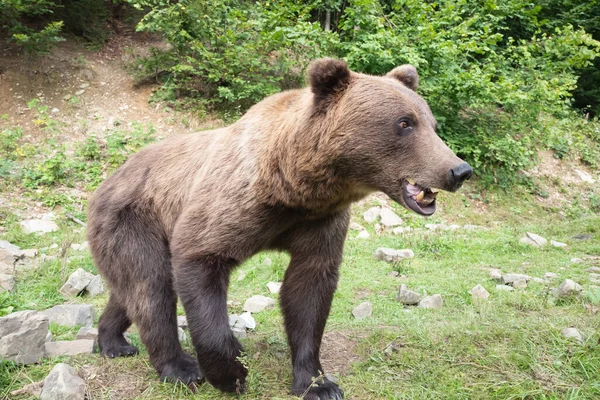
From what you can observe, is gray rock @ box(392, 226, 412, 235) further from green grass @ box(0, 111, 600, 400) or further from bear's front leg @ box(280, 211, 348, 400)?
bear's front leg @ box(280, 211, 348, 400)

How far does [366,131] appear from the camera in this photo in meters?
3.14

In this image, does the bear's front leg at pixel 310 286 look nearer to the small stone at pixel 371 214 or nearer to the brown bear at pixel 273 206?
the brown bear at pixel 273 206

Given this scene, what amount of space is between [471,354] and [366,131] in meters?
1.80

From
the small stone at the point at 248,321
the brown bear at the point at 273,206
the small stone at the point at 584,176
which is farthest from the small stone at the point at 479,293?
the small stone at the point at 584,176

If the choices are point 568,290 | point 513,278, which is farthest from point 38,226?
point 568,290

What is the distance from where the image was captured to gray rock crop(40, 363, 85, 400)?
3.05 metres

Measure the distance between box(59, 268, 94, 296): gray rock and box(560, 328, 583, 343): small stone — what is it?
196 inches

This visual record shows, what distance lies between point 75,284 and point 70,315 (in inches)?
40.4

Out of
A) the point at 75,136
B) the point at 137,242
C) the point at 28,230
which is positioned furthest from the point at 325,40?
the point at 137,242

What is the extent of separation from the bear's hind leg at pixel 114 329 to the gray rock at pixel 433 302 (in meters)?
2.98

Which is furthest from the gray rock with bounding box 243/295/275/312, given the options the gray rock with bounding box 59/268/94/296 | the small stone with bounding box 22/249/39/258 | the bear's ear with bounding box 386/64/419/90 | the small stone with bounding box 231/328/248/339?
the small stone with bounding box 22/249/39/258

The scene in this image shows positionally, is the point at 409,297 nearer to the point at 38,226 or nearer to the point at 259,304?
the point at 259,304

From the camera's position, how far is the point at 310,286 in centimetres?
368

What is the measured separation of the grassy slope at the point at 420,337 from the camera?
10.6 ft
